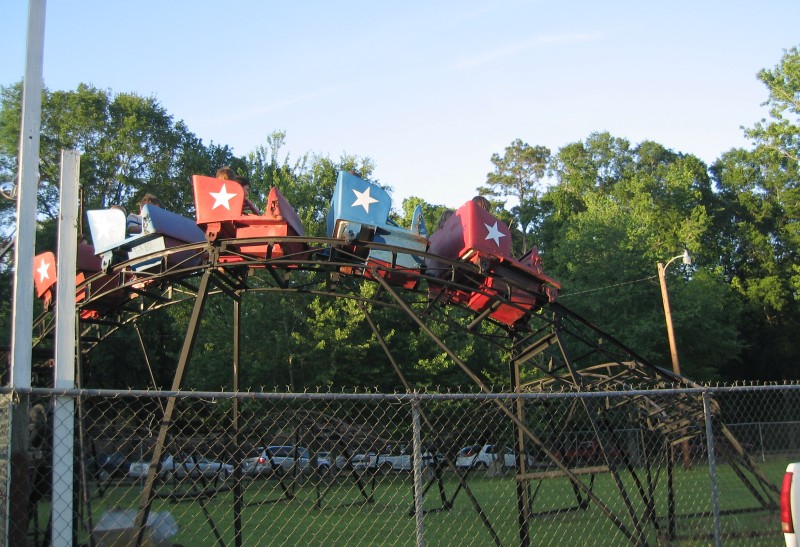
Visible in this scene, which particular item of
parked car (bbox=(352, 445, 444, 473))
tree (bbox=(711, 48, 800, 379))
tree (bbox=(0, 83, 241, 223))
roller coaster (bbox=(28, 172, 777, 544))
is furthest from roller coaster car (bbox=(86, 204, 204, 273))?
tree (bbox=(711, 48, 800, 379))

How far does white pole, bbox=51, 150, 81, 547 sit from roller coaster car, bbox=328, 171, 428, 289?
3.55 metres

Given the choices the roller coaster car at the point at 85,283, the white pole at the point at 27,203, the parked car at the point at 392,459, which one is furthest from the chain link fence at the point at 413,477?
the roller coaster car at the point at 85,283

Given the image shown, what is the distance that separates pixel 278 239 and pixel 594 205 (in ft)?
147

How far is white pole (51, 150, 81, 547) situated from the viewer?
411 centimetres

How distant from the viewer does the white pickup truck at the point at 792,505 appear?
18.6 ft

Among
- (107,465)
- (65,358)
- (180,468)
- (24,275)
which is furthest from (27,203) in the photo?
(180,468)

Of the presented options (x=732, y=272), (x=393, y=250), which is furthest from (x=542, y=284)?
(x=732, y=272)

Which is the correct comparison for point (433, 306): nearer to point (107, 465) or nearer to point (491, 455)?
point (491, 455)

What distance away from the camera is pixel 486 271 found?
9.02 m

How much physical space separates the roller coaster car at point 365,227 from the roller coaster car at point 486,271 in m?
0.46

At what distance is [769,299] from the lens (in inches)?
1965

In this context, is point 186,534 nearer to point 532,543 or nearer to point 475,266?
point 532,543

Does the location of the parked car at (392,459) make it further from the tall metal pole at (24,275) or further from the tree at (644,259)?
the tree at (644,259)

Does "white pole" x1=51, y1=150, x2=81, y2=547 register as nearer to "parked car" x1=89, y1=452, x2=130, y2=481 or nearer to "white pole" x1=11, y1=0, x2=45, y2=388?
"white pole" x1=11, y1=0, x2=45, y2=388
